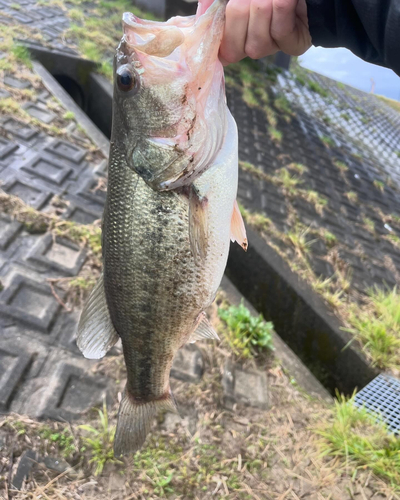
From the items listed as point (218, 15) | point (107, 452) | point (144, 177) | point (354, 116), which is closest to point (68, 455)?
point (107, 452)

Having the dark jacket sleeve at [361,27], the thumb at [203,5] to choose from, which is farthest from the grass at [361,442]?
the thumb at [203,5]

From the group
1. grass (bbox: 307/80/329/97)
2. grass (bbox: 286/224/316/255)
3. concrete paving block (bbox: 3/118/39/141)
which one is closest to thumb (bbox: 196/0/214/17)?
grass (bbox: 286/224/316/255)

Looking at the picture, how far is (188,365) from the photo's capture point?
324 cm

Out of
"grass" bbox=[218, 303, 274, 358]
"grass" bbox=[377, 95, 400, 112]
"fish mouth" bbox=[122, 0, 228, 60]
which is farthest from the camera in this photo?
"grass" bbox=[377, 95, 400, 112]

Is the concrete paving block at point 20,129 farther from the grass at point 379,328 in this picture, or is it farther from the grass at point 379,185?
the grass at point 379,185

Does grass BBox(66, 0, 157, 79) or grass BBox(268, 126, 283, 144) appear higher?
grass BBox(66, 0, 157, 79)

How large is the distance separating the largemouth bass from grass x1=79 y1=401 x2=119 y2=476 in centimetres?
126

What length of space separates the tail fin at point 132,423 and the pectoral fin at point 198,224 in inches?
30.7

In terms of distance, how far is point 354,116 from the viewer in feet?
37.4

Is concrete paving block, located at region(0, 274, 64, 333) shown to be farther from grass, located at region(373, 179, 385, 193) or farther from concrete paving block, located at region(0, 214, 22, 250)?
grass, located at region(373, 179, 385, 193)

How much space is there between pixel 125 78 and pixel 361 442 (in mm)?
2932

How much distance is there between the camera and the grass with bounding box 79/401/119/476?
2.52 meters

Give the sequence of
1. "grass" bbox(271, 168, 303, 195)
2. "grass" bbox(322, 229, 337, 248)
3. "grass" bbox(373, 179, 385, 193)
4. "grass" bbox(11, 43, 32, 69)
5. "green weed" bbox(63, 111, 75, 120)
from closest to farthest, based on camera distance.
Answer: "grass" bbox(322, 229, 337, 248), "green weed" bbox(63, 111, 75, 120), "grass" bbox(271, 168, 303, 195), "grass" bbox(11, 43, 32, 69), "grass" bbox(373, 179, 385, 193)

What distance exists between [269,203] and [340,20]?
370 centimetres
